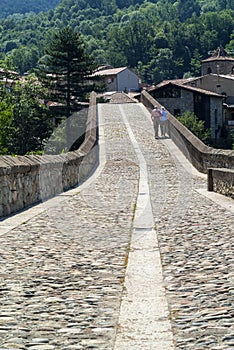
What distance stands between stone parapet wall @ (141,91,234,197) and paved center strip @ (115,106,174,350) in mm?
5317

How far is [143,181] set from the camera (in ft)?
58.7

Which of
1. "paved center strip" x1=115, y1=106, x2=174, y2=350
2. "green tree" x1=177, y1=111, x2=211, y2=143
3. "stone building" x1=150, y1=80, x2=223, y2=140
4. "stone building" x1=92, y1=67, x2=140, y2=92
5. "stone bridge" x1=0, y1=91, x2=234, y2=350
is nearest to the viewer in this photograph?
"paved center strip" x1=115, y1=106, x2=174, y2=350

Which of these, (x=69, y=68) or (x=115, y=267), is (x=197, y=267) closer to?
(x=115, y=267)

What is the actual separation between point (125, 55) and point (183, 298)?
168 metres

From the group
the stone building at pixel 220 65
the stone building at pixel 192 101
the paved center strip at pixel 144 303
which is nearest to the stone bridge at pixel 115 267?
the paved center strip at pixel 144 303

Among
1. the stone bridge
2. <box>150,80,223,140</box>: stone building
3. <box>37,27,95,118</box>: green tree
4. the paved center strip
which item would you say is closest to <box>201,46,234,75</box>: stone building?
<box>150,80,223,140</box>: stone building

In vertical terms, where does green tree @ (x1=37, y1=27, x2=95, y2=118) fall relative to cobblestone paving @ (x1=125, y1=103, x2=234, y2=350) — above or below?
above

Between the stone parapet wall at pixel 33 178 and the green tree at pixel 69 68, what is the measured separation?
42271 millimetres

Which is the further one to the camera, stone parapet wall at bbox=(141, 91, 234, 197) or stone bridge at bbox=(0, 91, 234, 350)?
stone parapet wall at bbox=(141, 91, 234, 197)

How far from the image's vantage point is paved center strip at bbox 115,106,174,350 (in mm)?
4543

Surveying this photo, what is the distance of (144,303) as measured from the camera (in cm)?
551

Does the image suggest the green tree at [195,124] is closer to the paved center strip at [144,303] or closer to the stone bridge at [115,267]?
the stone bridge at [115,267]

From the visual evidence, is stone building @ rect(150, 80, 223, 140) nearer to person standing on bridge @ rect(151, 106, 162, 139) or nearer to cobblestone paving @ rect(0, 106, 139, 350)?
person standing on bridge @ rect(151, 106, 162, 139)

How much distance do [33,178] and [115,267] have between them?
5525 millimetres
